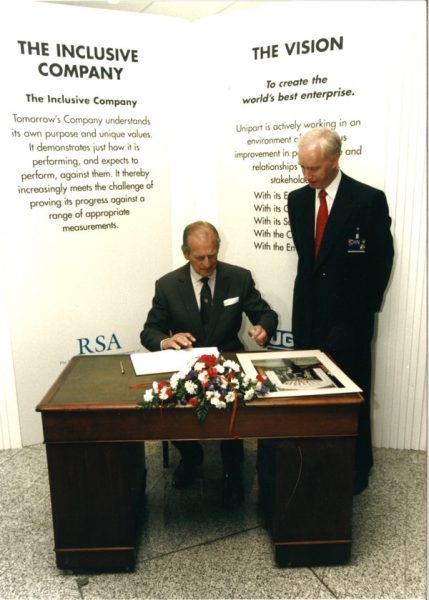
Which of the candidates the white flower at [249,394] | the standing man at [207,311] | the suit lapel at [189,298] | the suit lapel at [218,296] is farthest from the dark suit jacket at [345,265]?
the white flower at [249,394]

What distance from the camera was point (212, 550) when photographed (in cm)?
260

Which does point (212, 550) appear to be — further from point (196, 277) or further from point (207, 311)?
point (196, 277)

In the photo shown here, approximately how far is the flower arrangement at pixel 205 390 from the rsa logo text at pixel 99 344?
1446 mm

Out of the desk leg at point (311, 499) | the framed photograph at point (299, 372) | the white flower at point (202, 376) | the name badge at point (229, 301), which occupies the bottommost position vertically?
the desk leg at point (311, 499)

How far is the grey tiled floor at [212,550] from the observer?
92.8 inches

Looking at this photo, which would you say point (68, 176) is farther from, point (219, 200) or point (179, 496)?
point (179, 496)

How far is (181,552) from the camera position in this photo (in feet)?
8.50

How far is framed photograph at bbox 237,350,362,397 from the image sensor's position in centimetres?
230

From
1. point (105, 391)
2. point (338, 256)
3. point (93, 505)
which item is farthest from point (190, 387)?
point (338, 256)

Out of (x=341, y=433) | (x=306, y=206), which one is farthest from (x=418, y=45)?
(x=341, y=433)

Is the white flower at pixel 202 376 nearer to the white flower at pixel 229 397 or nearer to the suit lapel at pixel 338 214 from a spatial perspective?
the white flower at pixel 229 397

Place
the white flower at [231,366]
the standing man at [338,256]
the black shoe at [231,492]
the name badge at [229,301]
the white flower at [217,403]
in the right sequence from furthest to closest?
the name badge at [229,301] < the black shoe at [231,492] < the standing man at [338,256] < the white flower at [231,366] < the white flower at [217,403]

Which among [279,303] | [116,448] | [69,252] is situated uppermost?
[69,252]

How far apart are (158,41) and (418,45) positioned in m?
1.52
